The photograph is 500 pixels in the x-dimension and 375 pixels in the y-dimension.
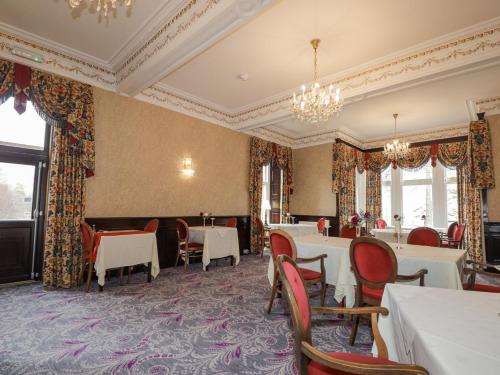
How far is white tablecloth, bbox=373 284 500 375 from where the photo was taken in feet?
3.15

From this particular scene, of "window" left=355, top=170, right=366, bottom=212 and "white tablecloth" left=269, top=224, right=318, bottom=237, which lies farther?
"window" left=355, top=170, right=366, bottom=212

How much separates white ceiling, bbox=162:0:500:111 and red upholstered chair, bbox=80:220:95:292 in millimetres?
3223

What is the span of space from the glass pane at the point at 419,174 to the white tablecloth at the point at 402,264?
6.00 m

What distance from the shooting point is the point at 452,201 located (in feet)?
26.0

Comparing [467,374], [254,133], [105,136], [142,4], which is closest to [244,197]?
[254,133]

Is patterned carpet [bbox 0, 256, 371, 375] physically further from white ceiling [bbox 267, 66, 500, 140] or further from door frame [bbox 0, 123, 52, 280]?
white ceiling [bbox 267, 66, 500, 140]

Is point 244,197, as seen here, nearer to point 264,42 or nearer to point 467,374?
point 264,42

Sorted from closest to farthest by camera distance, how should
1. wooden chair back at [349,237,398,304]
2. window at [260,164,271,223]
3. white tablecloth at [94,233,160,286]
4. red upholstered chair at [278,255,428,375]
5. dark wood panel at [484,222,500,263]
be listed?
1. red upholstered chair at [278,255,428,375]
2. wooden chair back at [349,237,398,304]
3. white tablecloth at [94,233,160,286]
4. dark wood panel at [484,222,500,263]
5. window at [260,164,271,223]

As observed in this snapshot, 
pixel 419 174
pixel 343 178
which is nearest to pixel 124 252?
pixel 343 178

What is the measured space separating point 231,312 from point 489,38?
4.98 metres

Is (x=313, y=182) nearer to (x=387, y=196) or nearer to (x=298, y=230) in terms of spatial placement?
(x=387, y=196)

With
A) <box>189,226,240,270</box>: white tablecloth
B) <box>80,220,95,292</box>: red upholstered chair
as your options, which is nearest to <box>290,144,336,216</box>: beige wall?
<box>189,226,240,270</box>: white tablecloth

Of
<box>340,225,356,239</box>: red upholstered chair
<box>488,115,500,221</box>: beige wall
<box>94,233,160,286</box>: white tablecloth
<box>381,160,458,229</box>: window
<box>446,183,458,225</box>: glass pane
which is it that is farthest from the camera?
<box>381,160,458,229</box>: window

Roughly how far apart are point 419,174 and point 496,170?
2.54 metres
